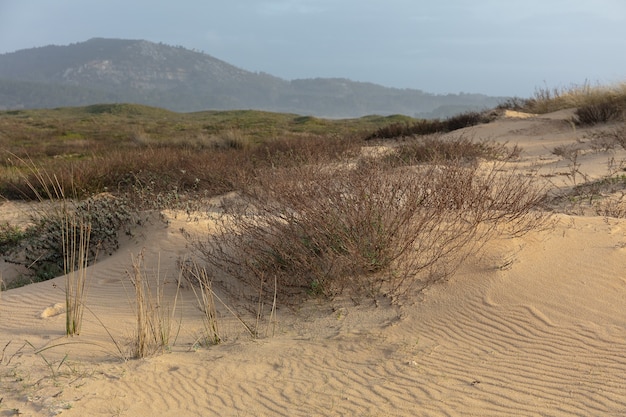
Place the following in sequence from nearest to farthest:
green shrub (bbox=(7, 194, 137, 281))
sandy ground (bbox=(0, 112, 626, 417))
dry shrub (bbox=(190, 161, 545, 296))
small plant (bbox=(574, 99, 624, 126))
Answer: sandy ground (bbox=(0, 112, 626, 417)), dry shrub (bbox=(190, 161, 545, 296)), green shrub (bbox=(7, 194, 137, 281)), small plant (bbox=(574, 99, 624, 126))

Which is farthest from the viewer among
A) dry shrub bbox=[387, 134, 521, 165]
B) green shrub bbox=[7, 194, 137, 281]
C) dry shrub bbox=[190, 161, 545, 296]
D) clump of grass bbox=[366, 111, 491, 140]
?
clump of grass bbox=[366, 111, 491, 140]

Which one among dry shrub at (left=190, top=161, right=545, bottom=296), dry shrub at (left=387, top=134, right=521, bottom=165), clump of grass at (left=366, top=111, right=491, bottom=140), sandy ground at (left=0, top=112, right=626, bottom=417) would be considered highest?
clump of grass at (left=366, top=111, right=491, bottom=140)

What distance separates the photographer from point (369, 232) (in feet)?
14.4

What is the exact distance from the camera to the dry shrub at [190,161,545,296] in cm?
442

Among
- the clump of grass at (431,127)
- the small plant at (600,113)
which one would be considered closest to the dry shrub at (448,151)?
the small plant at (600,113)

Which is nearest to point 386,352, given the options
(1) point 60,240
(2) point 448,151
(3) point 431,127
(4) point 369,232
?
(4) point 369,232

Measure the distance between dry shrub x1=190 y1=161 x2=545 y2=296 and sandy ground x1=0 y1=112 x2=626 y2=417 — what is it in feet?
0.63

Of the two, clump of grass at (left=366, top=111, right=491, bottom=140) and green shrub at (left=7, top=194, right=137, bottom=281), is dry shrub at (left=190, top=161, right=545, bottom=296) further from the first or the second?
clump of grass at (left=366, top=111, right=491, bottom=140)

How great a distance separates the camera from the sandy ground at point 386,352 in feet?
10.1

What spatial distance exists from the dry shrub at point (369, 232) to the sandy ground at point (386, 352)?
0.19 m

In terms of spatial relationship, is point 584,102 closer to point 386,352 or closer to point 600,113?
point 600,113

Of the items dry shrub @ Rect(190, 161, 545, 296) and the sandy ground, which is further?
dry shrub @ Rect(190, 161, 545, 296)

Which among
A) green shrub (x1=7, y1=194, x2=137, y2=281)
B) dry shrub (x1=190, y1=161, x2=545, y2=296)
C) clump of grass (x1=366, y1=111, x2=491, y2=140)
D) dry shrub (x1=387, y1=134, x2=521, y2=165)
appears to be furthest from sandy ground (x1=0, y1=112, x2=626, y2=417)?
clump of grass (x1=366, y1=111, x2=491, y2=140)

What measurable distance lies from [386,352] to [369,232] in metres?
1.04
